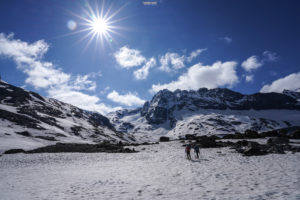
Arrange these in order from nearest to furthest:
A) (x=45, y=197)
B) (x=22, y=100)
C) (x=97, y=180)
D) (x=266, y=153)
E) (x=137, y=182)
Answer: (x=45, y=197)
(x=137, y=182)
(x=97, y=180)
(x=266, y=153)
(x=22, y=100)

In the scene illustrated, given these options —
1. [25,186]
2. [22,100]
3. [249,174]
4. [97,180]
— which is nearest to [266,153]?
[249,174]

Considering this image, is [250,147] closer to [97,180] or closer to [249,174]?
[249,174]

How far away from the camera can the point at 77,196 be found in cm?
1020

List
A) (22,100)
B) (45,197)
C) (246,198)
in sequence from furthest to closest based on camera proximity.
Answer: (22,100), (45,197), (246,198)

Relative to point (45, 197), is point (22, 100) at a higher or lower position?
higher

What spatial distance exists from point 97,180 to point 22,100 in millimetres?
156265

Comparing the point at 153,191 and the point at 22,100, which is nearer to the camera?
the point at 153,191

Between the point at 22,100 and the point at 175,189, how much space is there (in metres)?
163

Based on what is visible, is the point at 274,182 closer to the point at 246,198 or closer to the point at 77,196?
the point at 246,198

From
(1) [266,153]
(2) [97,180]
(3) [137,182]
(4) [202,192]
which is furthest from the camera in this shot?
(1) [266,153]

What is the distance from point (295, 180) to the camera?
10789 millimetres

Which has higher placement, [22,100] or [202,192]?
[22,100]

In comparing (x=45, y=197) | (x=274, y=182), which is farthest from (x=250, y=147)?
(x=45, y=197)

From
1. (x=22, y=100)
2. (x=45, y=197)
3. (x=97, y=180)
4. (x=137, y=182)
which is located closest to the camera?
(x=45, y=197)
